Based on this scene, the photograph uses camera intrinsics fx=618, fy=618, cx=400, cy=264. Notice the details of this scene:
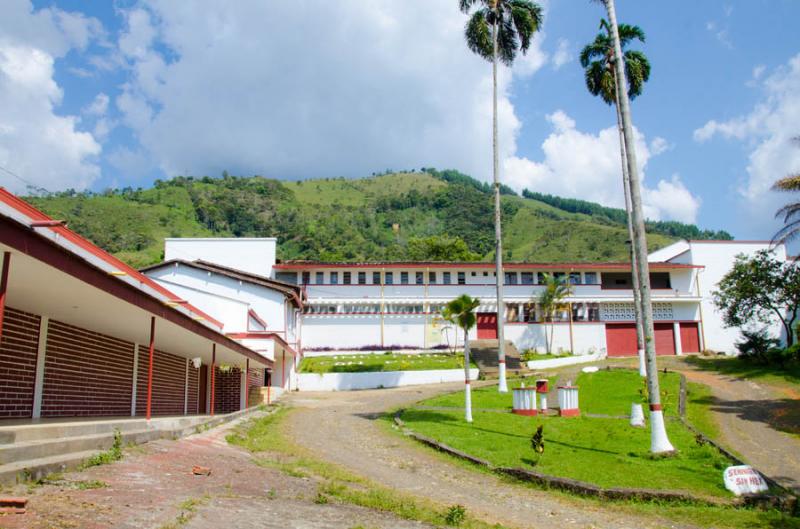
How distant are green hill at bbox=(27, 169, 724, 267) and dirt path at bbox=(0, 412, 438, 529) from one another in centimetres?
5792

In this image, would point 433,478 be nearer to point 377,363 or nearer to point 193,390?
point 193,390

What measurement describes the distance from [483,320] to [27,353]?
3897cm

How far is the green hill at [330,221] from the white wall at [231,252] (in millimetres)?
17472

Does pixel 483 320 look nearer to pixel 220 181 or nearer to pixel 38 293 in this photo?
pixel 38 293

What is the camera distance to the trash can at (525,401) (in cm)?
1939

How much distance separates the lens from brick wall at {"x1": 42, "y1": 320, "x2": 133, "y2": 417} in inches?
496

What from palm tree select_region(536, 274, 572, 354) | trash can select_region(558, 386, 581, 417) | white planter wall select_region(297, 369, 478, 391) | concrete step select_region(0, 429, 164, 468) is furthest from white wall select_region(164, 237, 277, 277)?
concrete step select_region(0, 429, 164, 468)

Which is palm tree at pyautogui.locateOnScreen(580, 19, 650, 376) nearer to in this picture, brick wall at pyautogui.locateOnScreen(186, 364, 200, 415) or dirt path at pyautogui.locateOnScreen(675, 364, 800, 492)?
dirt path at pyautogui.locateOnScreen(675, 364, 800, 492)

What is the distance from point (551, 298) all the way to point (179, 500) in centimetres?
4183

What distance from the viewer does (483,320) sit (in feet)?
158

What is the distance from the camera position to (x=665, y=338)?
4784 cm

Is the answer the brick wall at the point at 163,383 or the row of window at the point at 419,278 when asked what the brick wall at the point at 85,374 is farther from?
the row of window at the point at 419,278

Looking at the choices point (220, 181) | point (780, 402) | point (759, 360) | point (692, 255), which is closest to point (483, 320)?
point (692, 255)

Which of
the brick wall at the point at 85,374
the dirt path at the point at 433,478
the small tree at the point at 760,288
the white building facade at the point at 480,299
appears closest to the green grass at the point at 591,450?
the dirt path at the point at 433,478
